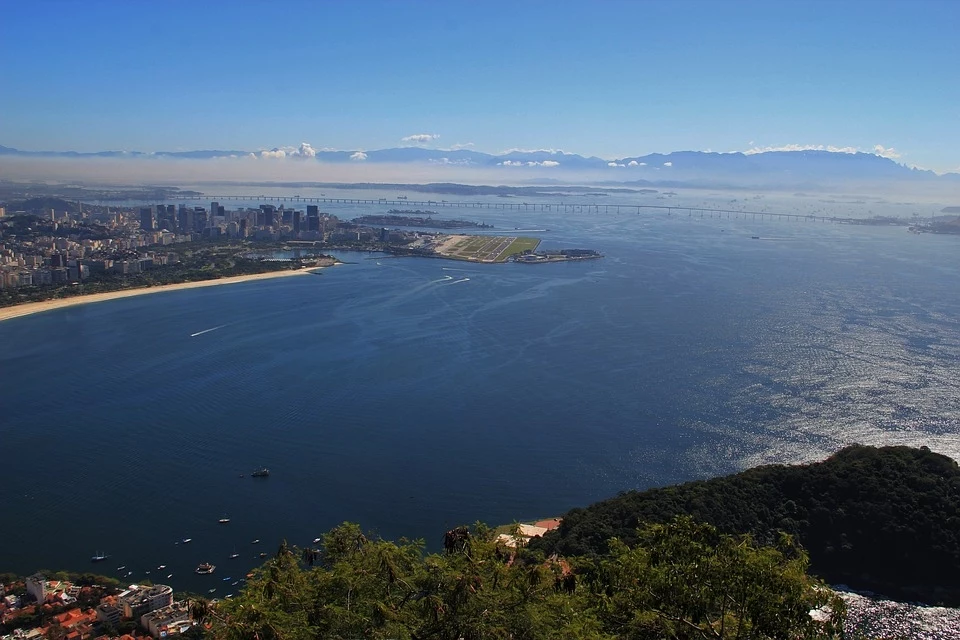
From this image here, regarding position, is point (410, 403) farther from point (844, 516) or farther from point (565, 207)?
point (565, 207)

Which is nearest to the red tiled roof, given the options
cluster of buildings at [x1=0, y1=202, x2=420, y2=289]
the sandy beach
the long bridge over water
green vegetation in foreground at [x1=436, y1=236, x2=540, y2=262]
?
the sandy beach

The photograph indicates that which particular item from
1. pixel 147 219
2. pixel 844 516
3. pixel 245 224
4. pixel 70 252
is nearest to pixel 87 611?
pixel 844 516

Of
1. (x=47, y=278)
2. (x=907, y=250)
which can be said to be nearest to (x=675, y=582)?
(x=47, y=278)

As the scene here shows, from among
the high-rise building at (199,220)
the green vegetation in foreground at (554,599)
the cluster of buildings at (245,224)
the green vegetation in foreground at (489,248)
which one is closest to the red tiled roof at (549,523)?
the green vegetation in foreground at (554,599)

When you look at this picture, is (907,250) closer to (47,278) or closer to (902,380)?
(902,380)

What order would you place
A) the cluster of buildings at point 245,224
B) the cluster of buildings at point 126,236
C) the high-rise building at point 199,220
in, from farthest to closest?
the high-rise building at point 199,220 < the cluster of buildings at point 245,224 < the cluster of buildings at point 126,236

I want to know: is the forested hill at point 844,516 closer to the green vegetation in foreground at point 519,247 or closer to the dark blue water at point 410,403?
the dark blue water at point 410,403
